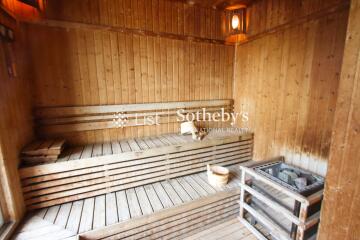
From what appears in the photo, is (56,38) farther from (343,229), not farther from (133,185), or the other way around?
(343,229)

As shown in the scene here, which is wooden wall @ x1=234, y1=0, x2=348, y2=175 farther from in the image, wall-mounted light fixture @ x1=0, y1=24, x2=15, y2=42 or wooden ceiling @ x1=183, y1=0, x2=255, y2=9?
wall-mounted light fixture @ x1=0, y1=24, x2=15, y2=42

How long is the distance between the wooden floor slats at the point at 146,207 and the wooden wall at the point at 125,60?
0.97 metres

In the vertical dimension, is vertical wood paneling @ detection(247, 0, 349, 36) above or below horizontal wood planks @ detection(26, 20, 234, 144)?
above

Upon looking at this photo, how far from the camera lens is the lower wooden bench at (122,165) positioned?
199 centimetres

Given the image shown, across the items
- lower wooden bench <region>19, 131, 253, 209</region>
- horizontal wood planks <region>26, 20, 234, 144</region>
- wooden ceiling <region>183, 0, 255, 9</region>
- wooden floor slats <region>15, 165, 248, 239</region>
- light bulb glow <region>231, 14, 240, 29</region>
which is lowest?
wooden floor slats <region>15, 165, 248, 239</region>

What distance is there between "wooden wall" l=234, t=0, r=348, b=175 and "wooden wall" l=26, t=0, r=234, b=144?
2.20 feet

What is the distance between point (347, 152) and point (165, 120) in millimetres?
2530

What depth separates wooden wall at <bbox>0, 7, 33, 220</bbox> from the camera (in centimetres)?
163

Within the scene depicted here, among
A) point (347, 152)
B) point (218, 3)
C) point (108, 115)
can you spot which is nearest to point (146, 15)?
point (218, 3)

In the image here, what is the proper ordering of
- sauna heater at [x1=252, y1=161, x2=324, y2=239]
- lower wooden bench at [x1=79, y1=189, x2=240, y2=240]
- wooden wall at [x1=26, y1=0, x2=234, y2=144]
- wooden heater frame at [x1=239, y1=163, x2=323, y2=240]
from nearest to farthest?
wooden heater frame at [x1=239, y1=163, x2=323, y2=240] < sauna heater at [x1=252, y1=161, x2=324, y2=239] < lower wooden bench at [x1=79, y1=189, x2=240, y2=240] < wooden wall at [x1=26, y1=0, x2=234, y2=144]

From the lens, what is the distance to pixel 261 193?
208cm

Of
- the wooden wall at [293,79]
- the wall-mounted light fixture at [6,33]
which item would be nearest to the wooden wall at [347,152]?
the wooden wall at [293,79]

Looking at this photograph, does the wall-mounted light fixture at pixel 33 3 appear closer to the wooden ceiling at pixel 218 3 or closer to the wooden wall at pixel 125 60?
the wooden wall at pixel 125 60

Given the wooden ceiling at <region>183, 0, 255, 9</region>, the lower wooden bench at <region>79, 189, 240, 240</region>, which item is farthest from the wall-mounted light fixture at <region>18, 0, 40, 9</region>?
the lower wooden bench at <region>79, 189, 240, 240</region>
